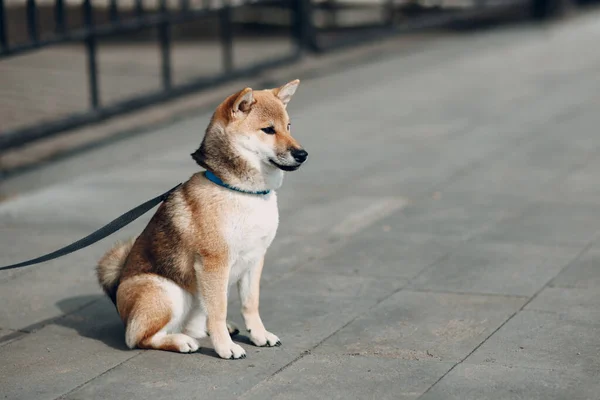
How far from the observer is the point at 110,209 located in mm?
8492

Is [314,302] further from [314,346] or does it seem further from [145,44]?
[145,44]

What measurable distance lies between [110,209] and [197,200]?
3.43 metres

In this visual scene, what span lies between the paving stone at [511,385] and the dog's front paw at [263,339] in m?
1.00

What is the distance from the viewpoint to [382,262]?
23.1 feet

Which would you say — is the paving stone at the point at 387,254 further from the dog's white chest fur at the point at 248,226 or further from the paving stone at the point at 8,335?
the paving stone at the point at 8,335

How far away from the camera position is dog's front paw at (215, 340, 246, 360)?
17.2 ft

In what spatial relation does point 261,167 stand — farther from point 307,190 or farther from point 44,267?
point 307,190

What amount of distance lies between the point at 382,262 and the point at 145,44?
828cm

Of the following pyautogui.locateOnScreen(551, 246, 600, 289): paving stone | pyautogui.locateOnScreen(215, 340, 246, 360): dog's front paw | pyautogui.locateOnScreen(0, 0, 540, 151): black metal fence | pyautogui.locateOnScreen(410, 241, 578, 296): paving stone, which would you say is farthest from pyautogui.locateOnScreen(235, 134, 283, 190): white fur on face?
pyautogui.locateOnScreen(0, 0, 540, 151): black metal fence

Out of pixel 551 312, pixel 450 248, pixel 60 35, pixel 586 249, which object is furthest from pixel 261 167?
pixel 60 35

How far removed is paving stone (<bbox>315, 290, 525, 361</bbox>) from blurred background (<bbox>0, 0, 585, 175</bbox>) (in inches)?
209

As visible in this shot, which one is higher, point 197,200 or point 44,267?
point 197,200

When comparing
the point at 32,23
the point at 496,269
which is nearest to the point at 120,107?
the point at 32,23

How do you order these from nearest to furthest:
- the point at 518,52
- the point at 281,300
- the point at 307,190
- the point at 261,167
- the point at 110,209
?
the point at 261,167 → the point at 281,300 → the point at 110,209 → the point at 307,190 → the point at 518,52
